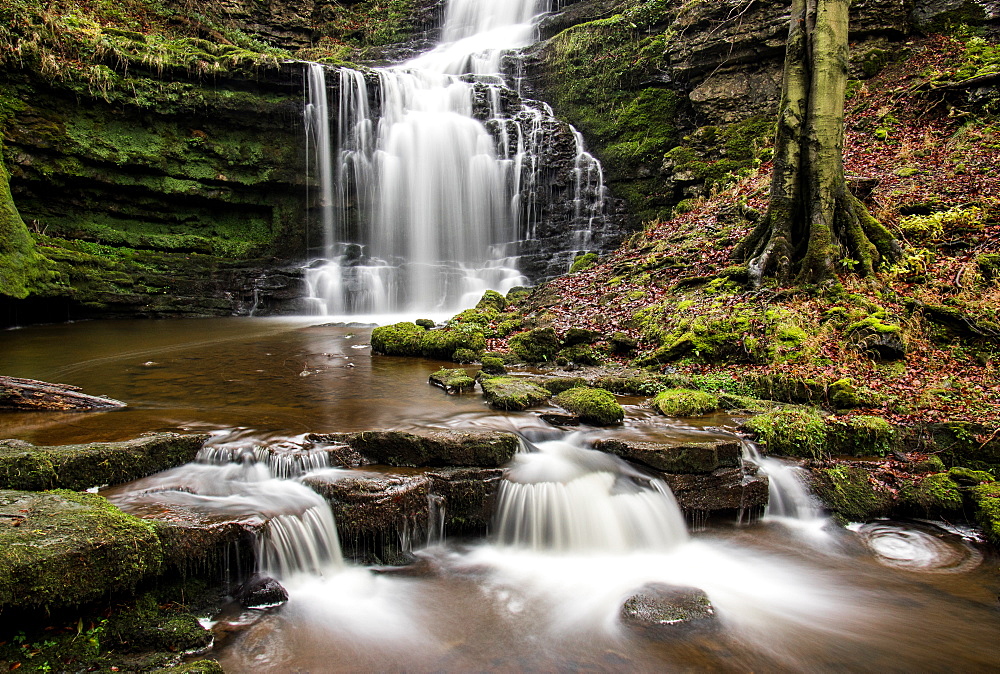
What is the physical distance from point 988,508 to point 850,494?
3.13ft

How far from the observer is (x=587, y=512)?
4605 millimetres

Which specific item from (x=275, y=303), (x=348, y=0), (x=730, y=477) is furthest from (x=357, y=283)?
(x=348, y=0)

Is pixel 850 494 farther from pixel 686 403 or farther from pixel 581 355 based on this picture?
pixel 581 355

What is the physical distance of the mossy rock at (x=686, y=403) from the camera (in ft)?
19.9

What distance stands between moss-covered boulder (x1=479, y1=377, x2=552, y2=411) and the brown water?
26cm

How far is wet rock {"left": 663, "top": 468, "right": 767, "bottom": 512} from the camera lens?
184 inches

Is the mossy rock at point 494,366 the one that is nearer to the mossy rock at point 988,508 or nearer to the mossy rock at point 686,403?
the mossy rock at point 686,403

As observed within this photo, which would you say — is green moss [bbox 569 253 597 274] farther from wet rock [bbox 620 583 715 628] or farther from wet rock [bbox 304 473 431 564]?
wet rock [bbox 620 583 715 628]

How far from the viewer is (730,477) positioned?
4770 mm

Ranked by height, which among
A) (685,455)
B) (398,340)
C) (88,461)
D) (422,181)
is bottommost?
(685,455)

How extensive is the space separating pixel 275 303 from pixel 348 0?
1921 centimetres

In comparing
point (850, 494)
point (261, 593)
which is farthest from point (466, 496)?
point (850, 494)

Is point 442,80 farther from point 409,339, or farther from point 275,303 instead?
point 409,339

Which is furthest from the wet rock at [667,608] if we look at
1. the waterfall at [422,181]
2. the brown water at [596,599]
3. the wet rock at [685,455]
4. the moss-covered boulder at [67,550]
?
the waterfall at [422,181]
